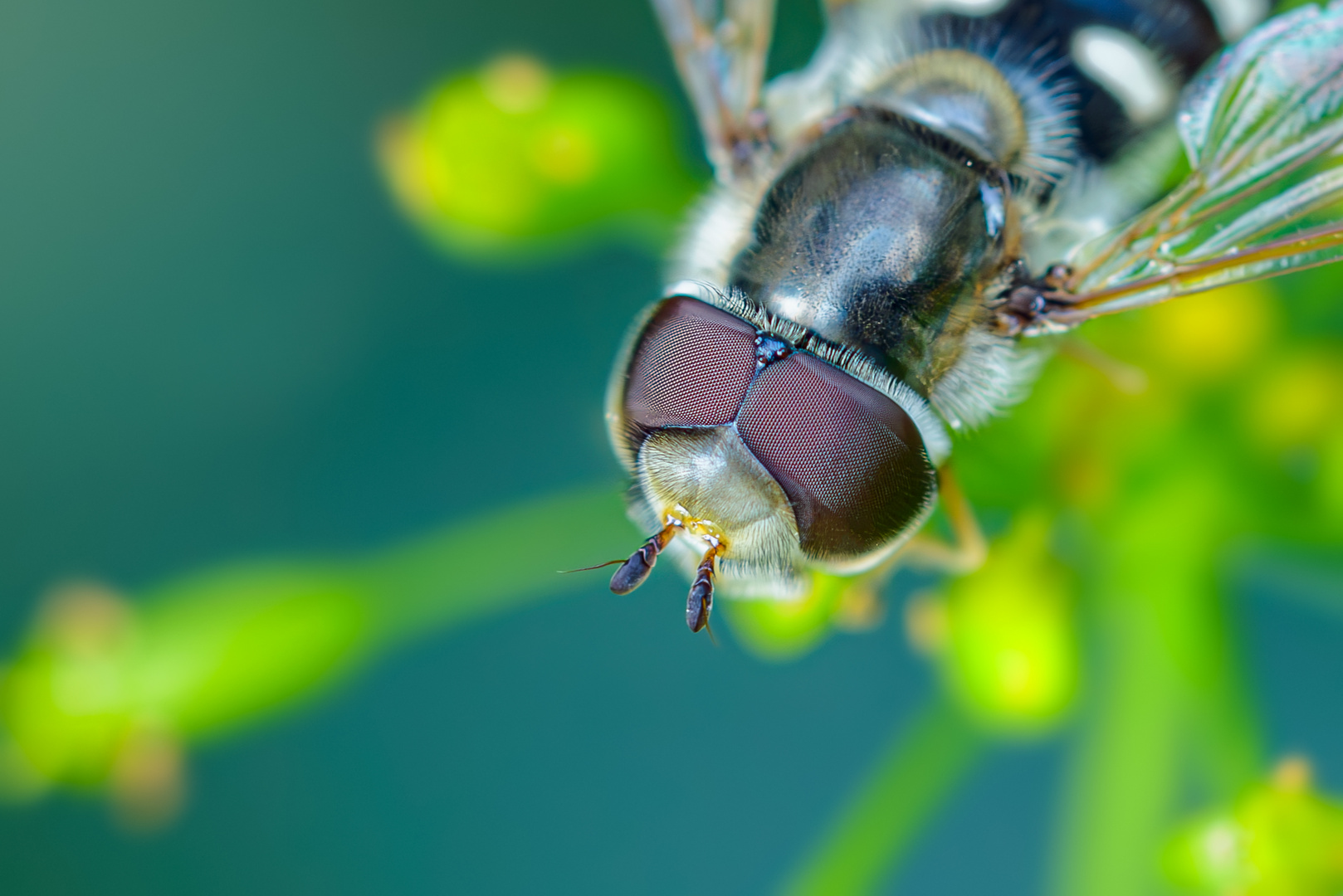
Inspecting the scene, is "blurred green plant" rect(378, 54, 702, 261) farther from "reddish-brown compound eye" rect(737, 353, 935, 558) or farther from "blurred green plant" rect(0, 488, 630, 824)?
"reddish-brown compound eye" rect(737, 353, 935, 558)

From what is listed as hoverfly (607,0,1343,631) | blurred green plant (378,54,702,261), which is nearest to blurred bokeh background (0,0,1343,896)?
blurred green plant (378,54,702,261)

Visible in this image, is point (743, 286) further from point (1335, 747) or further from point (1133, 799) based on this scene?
point (1335, 747)

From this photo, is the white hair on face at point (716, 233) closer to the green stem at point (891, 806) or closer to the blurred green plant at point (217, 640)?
the blurred green plant at point (217, 640)

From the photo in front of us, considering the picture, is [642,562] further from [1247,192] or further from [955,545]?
[1247,192]

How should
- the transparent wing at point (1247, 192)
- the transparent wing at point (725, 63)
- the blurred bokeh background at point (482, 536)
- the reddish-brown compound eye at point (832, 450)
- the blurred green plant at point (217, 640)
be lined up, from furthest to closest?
the blurred green plant at point (217, 640), the blurred bokeh background at point (482, 536), the transparent wing at point (725, 63), the transparent wing at point (1247, 192), the reddish-brown compound eye at point (832, 450)

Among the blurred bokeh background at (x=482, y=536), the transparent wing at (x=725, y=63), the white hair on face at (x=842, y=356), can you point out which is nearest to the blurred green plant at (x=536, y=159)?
the blurred bokeh background at (x=482, y=536)

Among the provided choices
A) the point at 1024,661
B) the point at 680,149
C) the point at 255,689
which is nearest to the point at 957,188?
the point at 1024,661
